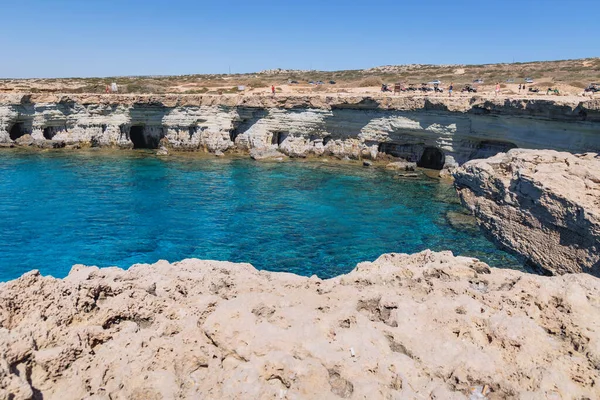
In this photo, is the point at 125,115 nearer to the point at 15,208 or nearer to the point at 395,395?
the point at 15,208

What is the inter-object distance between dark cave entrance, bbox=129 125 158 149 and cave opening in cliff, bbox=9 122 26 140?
11251 mm

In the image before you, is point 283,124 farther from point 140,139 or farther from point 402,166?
point 140,139

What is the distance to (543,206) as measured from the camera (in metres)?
13.4

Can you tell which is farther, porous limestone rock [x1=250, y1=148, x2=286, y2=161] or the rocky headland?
porous limestone rock [x1=250, y1=148, x2=286, y2=161]

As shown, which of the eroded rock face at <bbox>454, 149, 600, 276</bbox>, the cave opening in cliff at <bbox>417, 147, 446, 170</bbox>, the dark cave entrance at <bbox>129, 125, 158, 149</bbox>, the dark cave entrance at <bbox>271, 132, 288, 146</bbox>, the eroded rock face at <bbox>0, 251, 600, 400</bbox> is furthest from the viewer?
the dark cave entrance at <bbox>129, 125, 158, 149</bbox>

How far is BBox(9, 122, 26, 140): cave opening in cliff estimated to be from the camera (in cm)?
4878

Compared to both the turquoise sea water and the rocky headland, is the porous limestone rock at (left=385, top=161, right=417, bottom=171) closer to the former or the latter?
the turquoise sea water

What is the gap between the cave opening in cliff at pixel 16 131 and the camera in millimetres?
48781

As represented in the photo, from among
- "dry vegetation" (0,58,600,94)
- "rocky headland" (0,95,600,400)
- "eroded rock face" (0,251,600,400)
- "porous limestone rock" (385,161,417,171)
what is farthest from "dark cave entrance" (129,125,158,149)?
"eroded rock face" (0,251,600,400)

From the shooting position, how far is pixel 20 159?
41.5 meters

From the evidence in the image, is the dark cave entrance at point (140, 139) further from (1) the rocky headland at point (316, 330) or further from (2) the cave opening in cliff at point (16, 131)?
(1) the rocky headland at point (316, 330)

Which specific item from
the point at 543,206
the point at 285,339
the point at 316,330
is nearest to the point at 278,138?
the point at 543,206

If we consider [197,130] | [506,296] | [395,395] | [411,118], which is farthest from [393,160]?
[395,395]

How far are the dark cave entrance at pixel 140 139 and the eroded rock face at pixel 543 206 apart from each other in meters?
40.3
